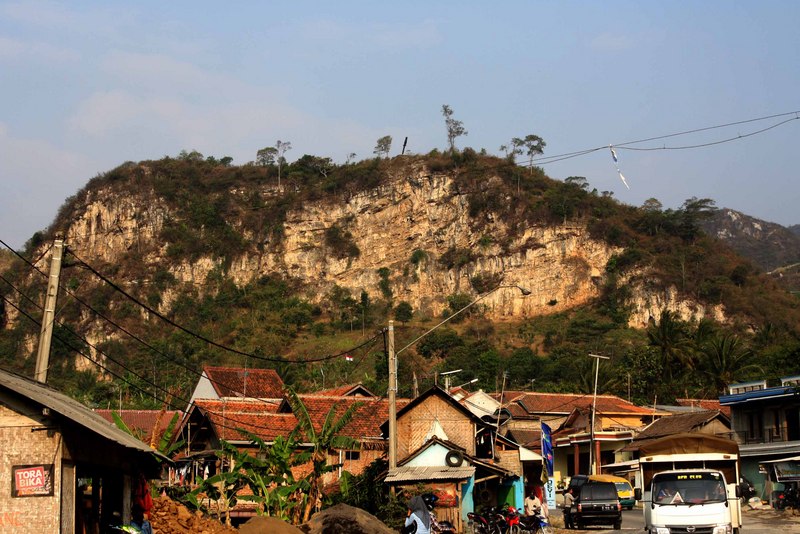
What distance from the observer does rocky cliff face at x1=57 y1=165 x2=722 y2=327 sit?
121875 millimetres

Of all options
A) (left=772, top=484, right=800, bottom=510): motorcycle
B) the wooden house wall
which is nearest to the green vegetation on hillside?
the wooden house wall

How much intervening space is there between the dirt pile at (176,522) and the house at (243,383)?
30.0 meters

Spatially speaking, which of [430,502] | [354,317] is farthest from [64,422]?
[354,317]

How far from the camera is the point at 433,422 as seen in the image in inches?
1350

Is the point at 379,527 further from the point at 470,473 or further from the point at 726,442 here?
the point at 726,442

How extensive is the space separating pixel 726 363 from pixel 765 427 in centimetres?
2725

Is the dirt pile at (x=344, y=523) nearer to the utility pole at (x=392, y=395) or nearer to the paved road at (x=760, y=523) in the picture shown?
the utility pole at (x=392, y=395)

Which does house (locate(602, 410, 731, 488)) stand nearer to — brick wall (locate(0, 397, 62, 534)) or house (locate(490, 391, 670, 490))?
house (locate(490, 391, 670, 490))

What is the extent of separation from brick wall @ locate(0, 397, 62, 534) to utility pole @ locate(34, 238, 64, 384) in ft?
13.5

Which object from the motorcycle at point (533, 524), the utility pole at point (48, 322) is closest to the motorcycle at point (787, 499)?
the motorcycle at point (533, 524)

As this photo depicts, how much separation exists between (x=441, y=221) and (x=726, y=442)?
110 metres

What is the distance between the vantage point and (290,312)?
122m

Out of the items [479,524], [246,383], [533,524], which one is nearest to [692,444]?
[533,524]

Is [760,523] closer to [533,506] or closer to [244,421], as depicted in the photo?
[533,506]
